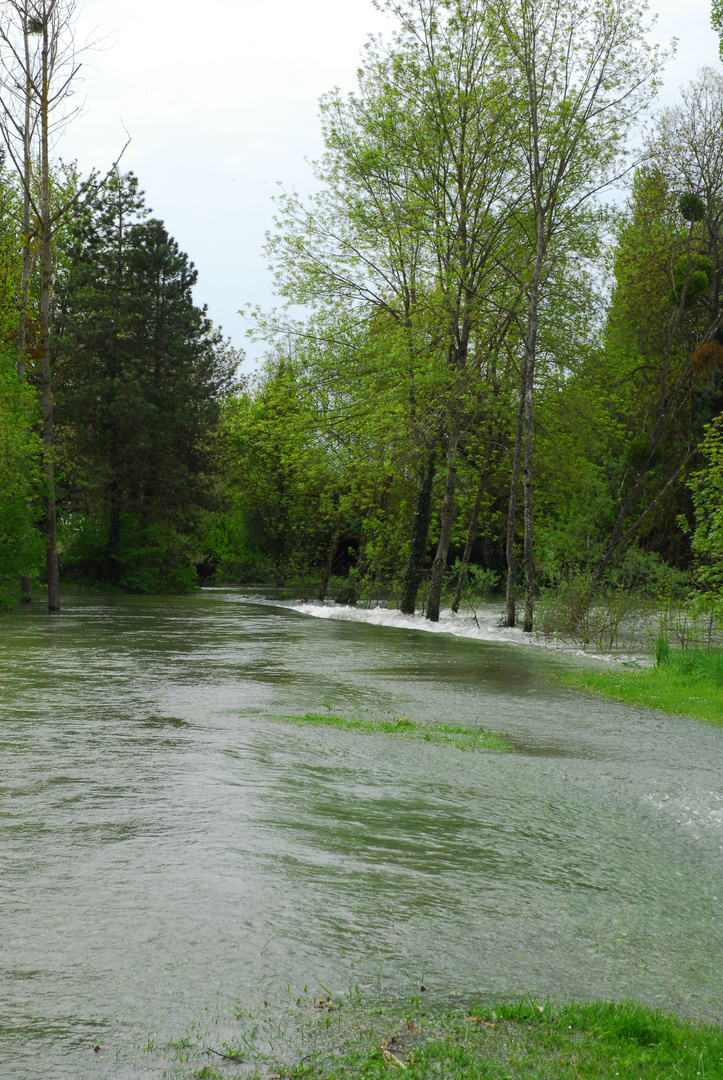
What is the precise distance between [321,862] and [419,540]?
83.4 ft

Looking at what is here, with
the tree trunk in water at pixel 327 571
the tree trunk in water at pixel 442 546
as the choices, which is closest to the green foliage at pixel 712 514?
the tree trunk in water at pixel 442 546

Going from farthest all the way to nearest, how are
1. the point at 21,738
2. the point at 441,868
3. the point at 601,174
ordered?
the point at 601,174
the point at 21,738
the point at 441,868

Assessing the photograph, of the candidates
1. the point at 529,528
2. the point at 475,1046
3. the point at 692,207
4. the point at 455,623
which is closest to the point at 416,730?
the point at 475,1046

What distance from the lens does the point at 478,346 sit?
30.2 metres

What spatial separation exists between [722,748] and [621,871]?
4637mm

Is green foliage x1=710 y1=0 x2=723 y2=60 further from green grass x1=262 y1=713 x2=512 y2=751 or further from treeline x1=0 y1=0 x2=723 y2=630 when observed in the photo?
green grass x1=262 y1=713 x2=512 y2=751

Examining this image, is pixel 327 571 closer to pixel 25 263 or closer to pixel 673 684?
pixel 25 263

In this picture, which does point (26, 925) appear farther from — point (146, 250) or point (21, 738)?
point (146, 250)

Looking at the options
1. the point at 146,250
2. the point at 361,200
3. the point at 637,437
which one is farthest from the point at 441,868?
the point at 146,250

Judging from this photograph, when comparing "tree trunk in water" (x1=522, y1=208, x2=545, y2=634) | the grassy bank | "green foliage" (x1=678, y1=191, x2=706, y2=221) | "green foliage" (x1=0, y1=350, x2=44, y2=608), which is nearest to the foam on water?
"tree trunk in water" (x1=522, y1=208, x2=545, y2=634)

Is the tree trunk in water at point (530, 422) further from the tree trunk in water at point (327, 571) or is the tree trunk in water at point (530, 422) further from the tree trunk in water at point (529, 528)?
the tree trunk in water at point (327, 571)

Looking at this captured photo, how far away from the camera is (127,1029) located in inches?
153

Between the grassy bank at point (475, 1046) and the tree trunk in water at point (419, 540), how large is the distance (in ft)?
85.1

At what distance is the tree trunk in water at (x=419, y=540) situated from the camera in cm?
3073
